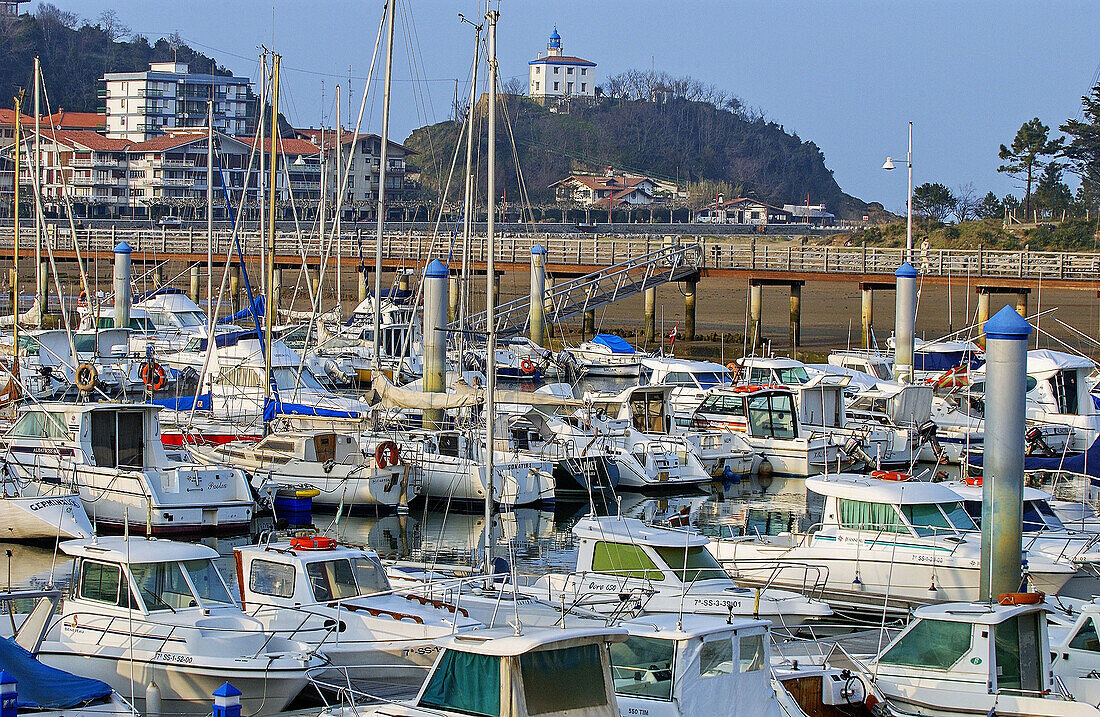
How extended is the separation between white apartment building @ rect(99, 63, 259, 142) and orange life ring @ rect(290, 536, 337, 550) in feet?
412

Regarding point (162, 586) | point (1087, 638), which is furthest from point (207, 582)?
point (1087, 638)

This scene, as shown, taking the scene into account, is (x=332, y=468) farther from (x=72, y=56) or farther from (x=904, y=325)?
(x=72, y=56)

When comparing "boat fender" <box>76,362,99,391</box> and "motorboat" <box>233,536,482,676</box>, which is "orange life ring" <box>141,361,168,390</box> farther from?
"motorboat" <box>233,536,482,676</box>

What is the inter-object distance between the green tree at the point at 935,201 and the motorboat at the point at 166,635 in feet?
260

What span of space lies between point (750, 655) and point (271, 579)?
573 centimetres

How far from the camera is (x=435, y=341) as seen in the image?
29.8 metres

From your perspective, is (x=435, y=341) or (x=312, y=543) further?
(x=435, y=341)

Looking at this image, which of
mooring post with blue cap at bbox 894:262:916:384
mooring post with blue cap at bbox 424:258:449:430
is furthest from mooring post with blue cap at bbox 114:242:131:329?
mooring post with blue cap at bbox 894:262:916:384

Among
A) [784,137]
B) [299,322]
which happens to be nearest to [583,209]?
[784,137]

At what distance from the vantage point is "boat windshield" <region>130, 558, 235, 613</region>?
14.2 meters

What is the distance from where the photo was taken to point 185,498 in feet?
76.8

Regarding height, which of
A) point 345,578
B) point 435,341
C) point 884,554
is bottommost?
point 884,554

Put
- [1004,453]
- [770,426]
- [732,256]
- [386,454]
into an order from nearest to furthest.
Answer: [1004,453]
[386,454]
[770,426]
[732,256]

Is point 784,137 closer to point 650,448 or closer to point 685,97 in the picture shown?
point 685,97
